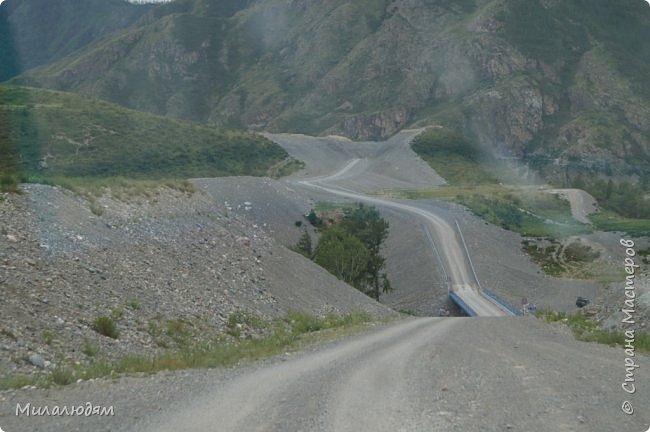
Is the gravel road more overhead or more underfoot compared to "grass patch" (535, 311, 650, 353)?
more overhead

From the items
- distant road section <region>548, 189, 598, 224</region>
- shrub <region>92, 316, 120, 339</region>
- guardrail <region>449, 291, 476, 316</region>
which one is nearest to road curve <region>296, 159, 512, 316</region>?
guardrail <region>449, 291, 476, 316</region>

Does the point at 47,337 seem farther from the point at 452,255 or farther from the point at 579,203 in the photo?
the point at 579,203

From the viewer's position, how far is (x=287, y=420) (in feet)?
26.8

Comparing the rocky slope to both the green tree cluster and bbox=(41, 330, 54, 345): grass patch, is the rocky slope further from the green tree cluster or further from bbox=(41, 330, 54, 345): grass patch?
the green tree cluster

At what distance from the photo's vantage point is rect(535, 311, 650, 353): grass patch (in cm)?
1424

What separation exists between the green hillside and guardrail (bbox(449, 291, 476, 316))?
48.6 m

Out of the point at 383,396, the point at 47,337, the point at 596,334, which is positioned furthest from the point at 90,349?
the point at 596,334

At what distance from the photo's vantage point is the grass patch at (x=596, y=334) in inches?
561

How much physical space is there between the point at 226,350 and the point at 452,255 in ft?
155

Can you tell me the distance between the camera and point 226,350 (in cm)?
1466

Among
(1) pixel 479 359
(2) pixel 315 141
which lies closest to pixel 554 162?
(2) pixel 315 141

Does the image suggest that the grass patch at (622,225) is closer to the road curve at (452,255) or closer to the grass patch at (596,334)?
the road curve at (452,255)

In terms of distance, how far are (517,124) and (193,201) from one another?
187 meters

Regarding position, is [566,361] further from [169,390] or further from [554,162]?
[554,162]
